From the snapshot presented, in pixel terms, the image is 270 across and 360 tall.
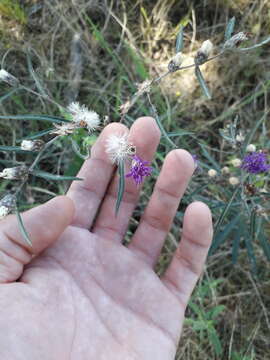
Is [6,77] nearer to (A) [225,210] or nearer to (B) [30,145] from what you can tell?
(B) [30,145]

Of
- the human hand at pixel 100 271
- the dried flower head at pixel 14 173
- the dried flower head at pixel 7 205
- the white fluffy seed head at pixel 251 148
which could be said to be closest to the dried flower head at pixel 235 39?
the human hand at pixel 100 271

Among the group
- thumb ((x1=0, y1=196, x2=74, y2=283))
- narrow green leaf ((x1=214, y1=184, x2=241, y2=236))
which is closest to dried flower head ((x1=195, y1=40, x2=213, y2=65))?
narrow green leaf ((x1=214, y1=184, x2=241, y2=236))

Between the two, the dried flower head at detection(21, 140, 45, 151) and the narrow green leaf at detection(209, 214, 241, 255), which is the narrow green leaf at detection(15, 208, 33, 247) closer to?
the dried flower head at detection(21, 140, 45, 151)

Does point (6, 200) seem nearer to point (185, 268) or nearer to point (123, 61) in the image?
point (185, 268)

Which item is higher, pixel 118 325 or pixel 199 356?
pixel 118 325

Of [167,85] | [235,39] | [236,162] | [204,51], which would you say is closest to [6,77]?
[204,51]

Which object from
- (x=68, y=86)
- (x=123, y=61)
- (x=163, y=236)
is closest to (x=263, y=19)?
(x=123, y=61)

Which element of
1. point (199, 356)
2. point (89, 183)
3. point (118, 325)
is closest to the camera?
point (118, 325)
